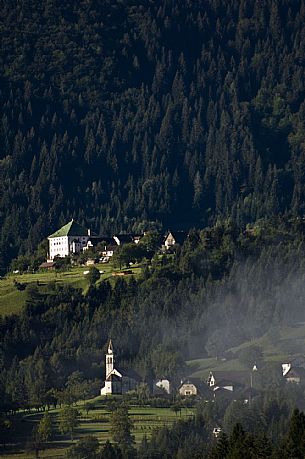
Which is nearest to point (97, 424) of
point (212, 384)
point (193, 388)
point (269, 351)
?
point (193, 388)

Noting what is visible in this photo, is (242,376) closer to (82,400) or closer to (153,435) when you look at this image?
(82,400)

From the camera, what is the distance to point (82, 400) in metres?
170

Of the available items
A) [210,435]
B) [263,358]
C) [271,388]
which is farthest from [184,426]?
[263,358]

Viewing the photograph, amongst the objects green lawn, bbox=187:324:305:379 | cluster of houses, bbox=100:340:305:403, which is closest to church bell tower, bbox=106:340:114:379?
cluster of houses, bbox=100:340:305:403

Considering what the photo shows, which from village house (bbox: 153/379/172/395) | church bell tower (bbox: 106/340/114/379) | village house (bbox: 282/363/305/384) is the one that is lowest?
village house (bbox: 153/379/172/395)

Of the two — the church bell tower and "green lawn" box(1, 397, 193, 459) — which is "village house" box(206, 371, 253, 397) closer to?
"green lawn" box(1, 397, 193, 459)

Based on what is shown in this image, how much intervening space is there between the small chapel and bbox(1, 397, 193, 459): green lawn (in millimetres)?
7218

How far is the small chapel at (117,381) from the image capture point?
573 feet

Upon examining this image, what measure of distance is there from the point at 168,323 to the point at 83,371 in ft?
48.3

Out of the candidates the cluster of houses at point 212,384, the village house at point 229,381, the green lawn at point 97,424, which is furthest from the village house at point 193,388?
the green lawn at point 97,424

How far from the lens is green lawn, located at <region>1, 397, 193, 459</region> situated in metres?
151

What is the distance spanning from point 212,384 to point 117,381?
10606 millimetres

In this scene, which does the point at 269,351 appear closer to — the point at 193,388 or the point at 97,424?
the point at 193,388

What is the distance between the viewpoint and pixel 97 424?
15762 centimetres
